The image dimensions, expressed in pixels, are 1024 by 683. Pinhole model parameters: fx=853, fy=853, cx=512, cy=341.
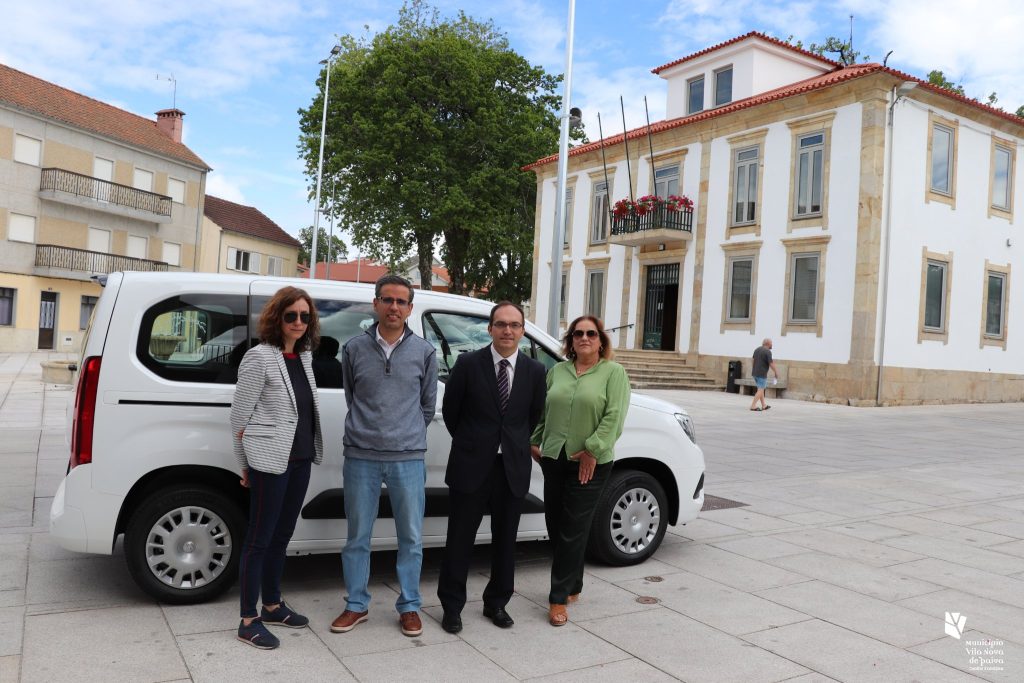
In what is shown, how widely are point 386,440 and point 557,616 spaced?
4.37ft

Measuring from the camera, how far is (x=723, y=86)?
94.4 ft

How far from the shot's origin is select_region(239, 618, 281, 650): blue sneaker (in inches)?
159

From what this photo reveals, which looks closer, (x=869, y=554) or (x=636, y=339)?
(x=869, y=554)

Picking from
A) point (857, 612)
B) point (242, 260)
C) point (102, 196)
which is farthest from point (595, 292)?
point (242, 260)

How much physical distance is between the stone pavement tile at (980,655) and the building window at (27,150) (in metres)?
39.7

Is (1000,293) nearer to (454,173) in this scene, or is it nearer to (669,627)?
(454,173)

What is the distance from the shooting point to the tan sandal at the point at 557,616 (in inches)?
179

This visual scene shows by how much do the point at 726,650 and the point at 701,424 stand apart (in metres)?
11.8

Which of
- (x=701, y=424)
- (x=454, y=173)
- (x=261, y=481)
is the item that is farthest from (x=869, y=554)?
(x=454, y=173)

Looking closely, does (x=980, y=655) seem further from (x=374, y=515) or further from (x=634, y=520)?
(x=374, y=515)

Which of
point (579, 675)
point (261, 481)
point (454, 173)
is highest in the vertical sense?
point (454, 173)

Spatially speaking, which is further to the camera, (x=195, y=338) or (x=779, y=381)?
(x=779, y=381)

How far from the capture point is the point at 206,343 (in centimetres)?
466

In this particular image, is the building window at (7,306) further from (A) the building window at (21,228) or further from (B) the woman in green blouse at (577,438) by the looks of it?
(B) the woman in green blouse at (577,438)
